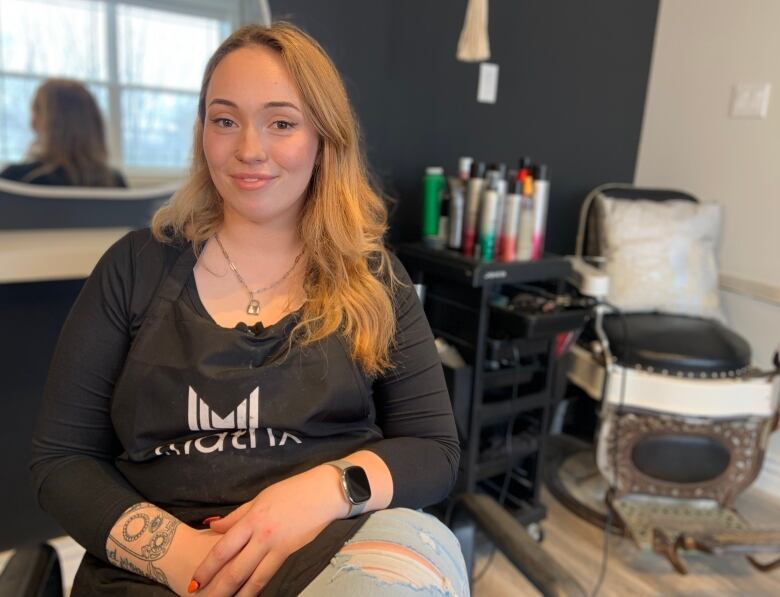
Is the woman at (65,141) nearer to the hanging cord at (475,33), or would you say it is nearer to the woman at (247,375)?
the woman at (247,375)

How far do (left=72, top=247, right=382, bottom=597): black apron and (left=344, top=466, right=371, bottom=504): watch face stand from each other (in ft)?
0.28

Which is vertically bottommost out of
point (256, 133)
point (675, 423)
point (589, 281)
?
point (675, 423)

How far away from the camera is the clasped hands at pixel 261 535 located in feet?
2.33

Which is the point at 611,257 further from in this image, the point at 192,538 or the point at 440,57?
the point at 192,538

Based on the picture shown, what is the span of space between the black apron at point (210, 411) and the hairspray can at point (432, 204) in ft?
2.98

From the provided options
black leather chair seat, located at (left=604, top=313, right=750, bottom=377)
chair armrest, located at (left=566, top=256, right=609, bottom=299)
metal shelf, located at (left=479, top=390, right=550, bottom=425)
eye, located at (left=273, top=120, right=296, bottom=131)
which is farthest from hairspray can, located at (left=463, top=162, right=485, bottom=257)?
eye, located at (left=273, top=120, right=296, bottom=131)

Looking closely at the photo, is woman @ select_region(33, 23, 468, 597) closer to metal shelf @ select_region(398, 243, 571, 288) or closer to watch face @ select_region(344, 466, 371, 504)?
watch face @ select_region(344, 466, 371, 504)

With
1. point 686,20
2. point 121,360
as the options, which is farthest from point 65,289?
point 686,20

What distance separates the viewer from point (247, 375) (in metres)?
0.84

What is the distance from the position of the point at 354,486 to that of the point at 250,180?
0.45 meters

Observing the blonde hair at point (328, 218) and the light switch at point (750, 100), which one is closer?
the blonde hair at point (328, 218)

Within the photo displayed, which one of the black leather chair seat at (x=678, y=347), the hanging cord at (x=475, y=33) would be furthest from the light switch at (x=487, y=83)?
the black leather chair seat at (x=678, y=347)

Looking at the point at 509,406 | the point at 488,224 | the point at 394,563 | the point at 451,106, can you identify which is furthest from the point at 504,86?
the point at 394,563

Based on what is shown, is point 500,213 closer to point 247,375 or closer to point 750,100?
point 247,375
